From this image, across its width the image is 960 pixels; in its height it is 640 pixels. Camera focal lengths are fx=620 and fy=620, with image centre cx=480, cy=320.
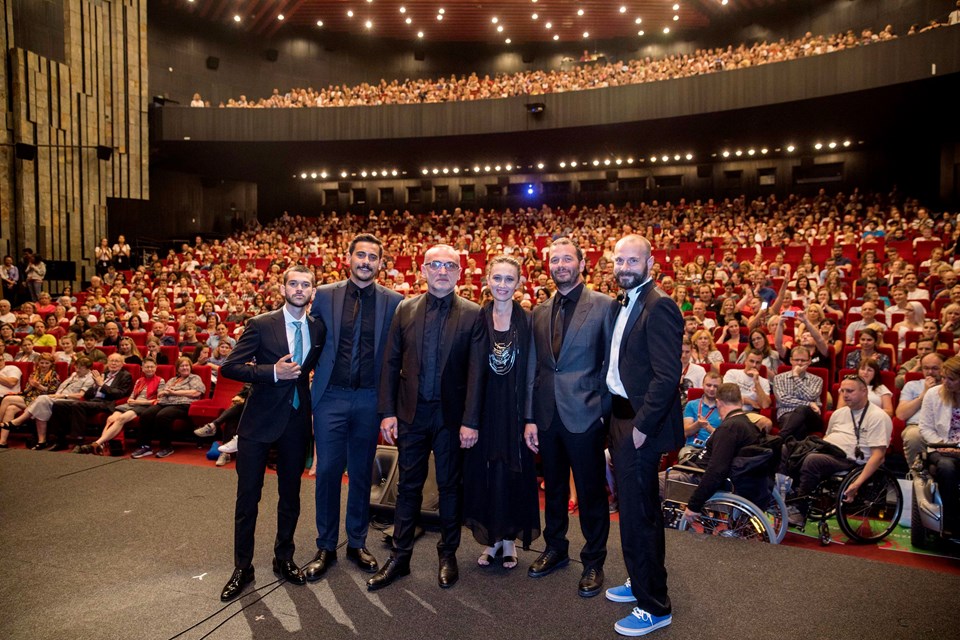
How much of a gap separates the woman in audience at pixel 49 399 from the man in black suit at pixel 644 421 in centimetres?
552

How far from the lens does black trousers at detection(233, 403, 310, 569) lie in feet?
8.82

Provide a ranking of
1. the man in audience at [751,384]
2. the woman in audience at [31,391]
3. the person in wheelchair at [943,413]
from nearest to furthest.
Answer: the person in wheelchair at [943,413] → the man in audience at [751,384] → the woman in audience at [31,391]

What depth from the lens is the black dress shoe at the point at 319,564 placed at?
108 inches

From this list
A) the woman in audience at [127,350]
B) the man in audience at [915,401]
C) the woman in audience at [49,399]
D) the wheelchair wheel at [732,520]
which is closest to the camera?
the wheelchair wheel at [732,520]

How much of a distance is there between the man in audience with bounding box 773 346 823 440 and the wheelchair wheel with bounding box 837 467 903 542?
23.4 inches

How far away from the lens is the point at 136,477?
4387 millimetres

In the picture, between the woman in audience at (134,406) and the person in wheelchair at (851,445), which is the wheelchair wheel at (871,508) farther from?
the woman in audience at (134,406)

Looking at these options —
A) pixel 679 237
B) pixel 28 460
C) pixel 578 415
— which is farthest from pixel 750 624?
pixel 679 237

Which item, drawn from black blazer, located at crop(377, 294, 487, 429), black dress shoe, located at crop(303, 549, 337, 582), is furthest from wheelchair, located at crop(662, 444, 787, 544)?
black dress shoe, located at crop(303, 549, 337, 582)

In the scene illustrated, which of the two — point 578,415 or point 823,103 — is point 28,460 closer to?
point 578,415

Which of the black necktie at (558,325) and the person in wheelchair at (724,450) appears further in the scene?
the person in wheelchair at (724,450)

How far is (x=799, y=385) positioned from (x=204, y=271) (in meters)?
11.3

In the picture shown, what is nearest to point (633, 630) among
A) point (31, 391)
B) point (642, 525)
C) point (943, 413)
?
Answer: point (642, 525)

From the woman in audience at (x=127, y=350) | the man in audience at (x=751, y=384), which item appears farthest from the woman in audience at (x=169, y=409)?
the man in audience at (x=751, y=384)
